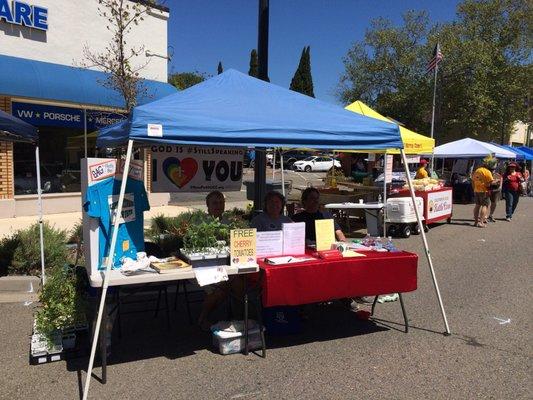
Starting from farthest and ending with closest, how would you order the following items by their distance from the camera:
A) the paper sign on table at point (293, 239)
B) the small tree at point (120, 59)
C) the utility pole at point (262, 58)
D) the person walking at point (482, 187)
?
1. the person walking at point (482, 187)
2. the small tree at point (120, 59)
3. the utility pole at point (262, 58)
4. the paper sign on table at point (293, 239)

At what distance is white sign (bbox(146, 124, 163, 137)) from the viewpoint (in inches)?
145

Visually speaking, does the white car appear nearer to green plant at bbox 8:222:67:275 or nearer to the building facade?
the building facade

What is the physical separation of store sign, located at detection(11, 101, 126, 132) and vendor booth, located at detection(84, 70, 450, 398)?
6.75 m

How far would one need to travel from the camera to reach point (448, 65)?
29328 mm

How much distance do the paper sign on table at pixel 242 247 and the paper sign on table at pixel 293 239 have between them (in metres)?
0.48

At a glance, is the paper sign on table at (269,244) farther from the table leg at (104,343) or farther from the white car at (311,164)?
the white car at (311,164)

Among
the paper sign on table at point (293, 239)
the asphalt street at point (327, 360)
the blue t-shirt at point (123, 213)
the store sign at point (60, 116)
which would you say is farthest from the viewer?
the store sign at point (60, 116)

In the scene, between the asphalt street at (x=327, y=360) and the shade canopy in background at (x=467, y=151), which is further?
the shade canopy in background at (x=467, y=151)

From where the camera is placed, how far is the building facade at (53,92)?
404 inches

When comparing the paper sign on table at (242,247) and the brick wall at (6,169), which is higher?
the brick wall at (6,169)

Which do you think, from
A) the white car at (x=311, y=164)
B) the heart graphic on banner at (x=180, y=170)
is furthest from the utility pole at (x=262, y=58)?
the white car at (x=311, y=164)

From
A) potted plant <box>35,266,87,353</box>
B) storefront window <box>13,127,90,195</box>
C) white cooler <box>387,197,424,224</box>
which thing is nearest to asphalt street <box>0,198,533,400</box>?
potted plant <box>35,266,87,353</box>

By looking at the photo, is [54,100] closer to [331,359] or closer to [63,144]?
[63,144]

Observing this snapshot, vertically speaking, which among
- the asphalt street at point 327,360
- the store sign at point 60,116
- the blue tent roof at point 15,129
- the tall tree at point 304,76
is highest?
the tall tree at point 304,76
